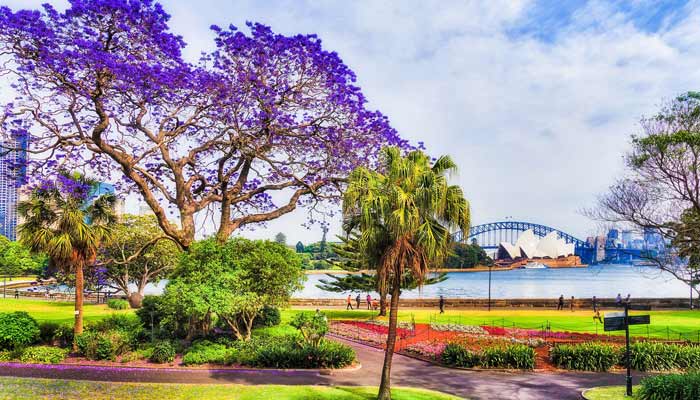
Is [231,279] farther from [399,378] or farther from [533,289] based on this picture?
[533,289]

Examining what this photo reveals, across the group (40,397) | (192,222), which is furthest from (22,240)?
(40,397)

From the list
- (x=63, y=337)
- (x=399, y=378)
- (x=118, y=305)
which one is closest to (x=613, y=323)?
(x=399, y=378)

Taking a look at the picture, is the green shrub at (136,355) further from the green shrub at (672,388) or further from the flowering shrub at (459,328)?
the green shrub at (672,388)

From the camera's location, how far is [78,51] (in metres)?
19.4

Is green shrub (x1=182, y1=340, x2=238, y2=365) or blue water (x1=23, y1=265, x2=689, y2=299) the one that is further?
blue water (x1=23, y1=265, x2=689, y2=299)

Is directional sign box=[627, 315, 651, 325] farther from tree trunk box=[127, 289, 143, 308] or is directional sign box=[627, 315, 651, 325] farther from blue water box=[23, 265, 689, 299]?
tree trunk box=[127, 289, 143, 308]

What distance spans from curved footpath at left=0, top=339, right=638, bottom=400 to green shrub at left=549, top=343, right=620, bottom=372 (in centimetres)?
63

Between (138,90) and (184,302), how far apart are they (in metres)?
8.66

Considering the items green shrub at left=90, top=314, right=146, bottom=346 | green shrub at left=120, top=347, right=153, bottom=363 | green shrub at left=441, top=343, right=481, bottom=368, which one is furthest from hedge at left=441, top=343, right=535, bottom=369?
green shrub at left=90, top=314, right=146, bottom=346

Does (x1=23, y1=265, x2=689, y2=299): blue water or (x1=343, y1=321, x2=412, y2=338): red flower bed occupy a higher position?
(x1=343, y1=321, x2=412, y2=338): red flower bed

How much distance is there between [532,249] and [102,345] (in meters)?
178

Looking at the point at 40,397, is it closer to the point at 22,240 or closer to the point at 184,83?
the point at 22,240

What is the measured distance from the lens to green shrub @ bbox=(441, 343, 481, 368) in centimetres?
2119

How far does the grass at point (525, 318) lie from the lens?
3125 centimetres
